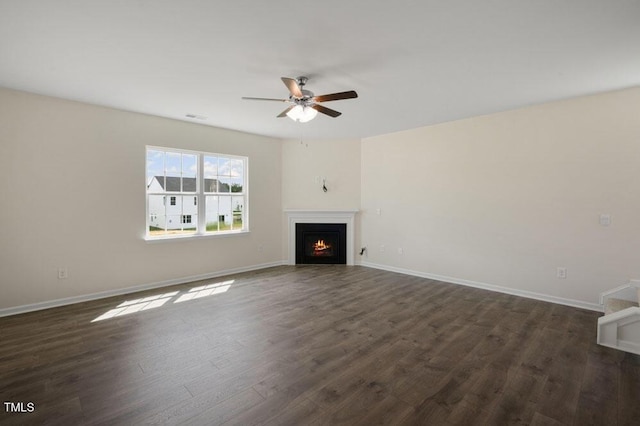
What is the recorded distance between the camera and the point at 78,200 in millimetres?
3846

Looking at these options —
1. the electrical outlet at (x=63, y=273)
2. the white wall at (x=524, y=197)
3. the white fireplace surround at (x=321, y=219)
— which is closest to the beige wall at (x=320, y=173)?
the white fireplace surround at (x=321, y=219)

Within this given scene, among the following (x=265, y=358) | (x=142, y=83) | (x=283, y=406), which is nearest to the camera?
(x=283, y=406)

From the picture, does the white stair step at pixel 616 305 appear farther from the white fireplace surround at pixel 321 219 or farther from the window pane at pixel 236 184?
the window pane at pixel 236 184

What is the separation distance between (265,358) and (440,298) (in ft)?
8.74

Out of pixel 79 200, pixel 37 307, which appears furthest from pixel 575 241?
pixel 37 307

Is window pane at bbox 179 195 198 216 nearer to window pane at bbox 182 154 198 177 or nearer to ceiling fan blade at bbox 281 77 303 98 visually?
window pane at bbox 182 154 198 177

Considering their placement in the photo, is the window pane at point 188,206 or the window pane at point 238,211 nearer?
the window pane at point 188,206

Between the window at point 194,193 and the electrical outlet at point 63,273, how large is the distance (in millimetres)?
1043

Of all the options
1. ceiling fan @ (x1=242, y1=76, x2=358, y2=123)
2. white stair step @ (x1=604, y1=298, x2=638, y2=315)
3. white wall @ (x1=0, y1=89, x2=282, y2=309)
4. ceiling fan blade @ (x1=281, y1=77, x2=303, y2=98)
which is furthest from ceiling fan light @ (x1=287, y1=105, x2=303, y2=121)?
white stair step @ (x1=604, y1=298, x2=638, y2=315)

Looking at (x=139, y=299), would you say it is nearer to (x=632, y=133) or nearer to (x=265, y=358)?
(x=265, y=358)

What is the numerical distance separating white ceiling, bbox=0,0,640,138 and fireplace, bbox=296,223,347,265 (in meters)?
2.85

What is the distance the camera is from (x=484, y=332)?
117 inches

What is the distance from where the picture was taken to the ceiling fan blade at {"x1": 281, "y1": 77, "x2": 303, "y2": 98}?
254 cm

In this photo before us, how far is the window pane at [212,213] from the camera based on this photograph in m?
5.20
